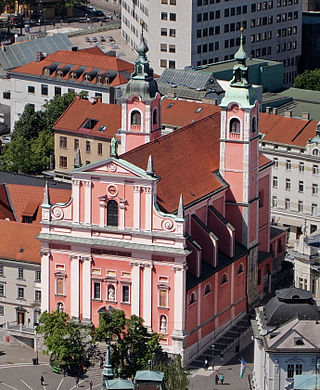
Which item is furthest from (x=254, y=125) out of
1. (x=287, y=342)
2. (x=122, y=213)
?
(x=287, y=342)

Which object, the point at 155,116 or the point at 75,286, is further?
the point at 155,116

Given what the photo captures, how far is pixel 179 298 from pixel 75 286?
11133 millimetres

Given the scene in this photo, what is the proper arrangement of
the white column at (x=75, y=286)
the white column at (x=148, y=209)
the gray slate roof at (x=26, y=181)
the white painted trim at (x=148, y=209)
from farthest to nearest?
the gray slate roof at (x=26, y=181), the white column at (x=75, y=286), the white column at (x=148, y=209), the white painted trim at (x=148, y=209)

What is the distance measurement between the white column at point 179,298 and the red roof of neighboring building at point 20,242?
54.2ft

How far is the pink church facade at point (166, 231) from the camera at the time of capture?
164 m

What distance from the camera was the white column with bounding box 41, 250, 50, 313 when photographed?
554 ft

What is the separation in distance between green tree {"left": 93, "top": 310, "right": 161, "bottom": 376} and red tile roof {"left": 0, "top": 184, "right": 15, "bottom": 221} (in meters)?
23.5

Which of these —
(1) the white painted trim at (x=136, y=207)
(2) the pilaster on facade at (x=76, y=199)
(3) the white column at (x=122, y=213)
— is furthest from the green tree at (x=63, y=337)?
(1) the white painted trim at (x=136, y=207)

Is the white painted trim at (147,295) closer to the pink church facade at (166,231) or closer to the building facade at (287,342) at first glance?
the pink church facade at (166,231)

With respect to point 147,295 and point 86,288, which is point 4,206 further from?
point 147,295

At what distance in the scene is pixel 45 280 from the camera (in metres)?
170

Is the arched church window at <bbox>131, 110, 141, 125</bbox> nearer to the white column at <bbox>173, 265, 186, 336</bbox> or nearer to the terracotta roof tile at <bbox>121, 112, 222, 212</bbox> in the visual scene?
the terracotta roof tile at <bbox>121, 112, 222, 212</bbox>

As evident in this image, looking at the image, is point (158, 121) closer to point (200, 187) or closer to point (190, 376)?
point (200, 187)

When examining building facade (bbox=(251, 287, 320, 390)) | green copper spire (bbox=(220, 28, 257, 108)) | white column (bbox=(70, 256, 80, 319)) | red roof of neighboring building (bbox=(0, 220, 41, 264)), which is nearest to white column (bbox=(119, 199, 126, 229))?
white column (bbox=(70, 256, 80, 319))
